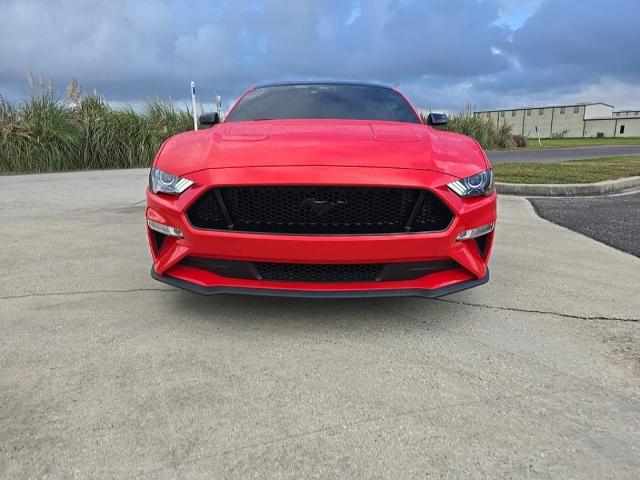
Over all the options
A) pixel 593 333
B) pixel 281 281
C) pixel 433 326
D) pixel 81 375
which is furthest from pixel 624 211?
pixel 81 375

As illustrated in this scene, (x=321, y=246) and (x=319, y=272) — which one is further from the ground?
→ (x=321, y=246)

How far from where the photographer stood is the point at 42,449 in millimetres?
1564

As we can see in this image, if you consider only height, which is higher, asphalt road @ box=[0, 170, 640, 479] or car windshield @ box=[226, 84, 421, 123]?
car windshield @ box=[226, 84, 421, 123]

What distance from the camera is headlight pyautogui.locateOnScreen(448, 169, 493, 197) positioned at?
243 centimetres

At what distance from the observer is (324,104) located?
149 inches

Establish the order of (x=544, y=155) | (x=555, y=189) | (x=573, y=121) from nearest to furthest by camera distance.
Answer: (x=555, y=189), (x=544, y=155), (x=573, y=121)

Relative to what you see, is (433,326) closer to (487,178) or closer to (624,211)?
(487,178)

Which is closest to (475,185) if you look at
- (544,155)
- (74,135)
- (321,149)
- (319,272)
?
(321,149)

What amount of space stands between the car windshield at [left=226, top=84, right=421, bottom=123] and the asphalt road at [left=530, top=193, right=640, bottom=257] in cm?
239

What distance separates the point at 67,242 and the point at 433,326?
3377 millimetres

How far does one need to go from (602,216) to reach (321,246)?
482cm

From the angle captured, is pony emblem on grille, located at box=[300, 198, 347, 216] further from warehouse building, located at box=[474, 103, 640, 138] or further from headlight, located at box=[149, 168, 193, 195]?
warehouse building, located at box=[474, 103, 640, 138]

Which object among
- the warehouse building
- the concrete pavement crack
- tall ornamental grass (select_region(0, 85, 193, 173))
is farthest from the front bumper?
the warehouse building

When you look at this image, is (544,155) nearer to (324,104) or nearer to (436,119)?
(436,119)
